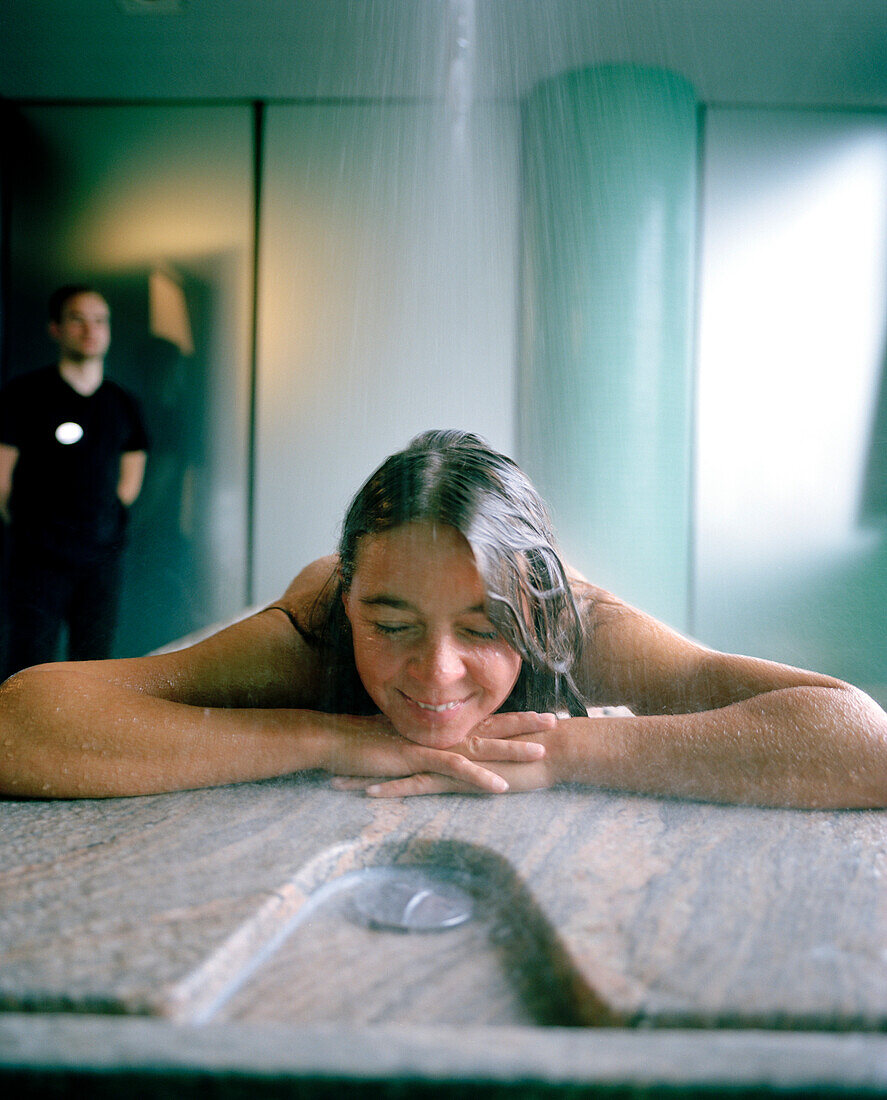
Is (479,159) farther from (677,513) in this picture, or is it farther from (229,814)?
(229,814)

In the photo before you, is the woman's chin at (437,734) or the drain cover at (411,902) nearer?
the drain cover at (411,902)

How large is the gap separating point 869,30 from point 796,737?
4.19 ft

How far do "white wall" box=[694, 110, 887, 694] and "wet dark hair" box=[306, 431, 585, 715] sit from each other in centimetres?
69

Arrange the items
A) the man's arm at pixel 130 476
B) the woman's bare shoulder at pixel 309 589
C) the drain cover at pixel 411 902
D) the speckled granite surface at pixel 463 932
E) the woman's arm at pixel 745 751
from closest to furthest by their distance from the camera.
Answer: the speckled granite surface at pixel 463 932 < the drain cover at pixel 411 902 < the woman's arm at pixel 745 751 < the woman's bare shoulder at pixel 309 589 < the man's arm at pixel 130 476

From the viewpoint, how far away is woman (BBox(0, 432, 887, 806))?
0.57 metres

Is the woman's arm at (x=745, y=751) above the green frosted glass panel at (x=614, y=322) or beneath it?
beneath

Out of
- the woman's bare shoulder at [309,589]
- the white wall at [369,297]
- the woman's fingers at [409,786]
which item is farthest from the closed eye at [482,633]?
the white wall at [369,297]

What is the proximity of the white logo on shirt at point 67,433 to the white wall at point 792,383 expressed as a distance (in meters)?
1.41

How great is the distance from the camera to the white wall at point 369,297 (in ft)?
4.99

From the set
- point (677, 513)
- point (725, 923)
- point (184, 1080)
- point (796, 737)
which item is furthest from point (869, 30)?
point (184, 1080)

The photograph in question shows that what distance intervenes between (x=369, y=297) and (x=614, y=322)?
22.0 inches

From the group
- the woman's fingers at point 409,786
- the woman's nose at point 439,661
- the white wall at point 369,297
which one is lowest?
the woman's fingers at point 409,786

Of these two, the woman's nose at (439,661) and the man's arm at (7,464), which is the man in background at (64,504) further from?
the woman's nose at (439,661)

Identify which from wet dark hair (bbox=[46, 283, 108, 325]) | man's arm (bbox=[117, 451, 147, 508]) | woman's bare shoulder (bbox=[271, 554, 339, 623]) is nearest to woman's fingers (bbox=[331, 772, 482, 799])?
woman's bare shoulder (bbox=[271, 554, 339, 623])
